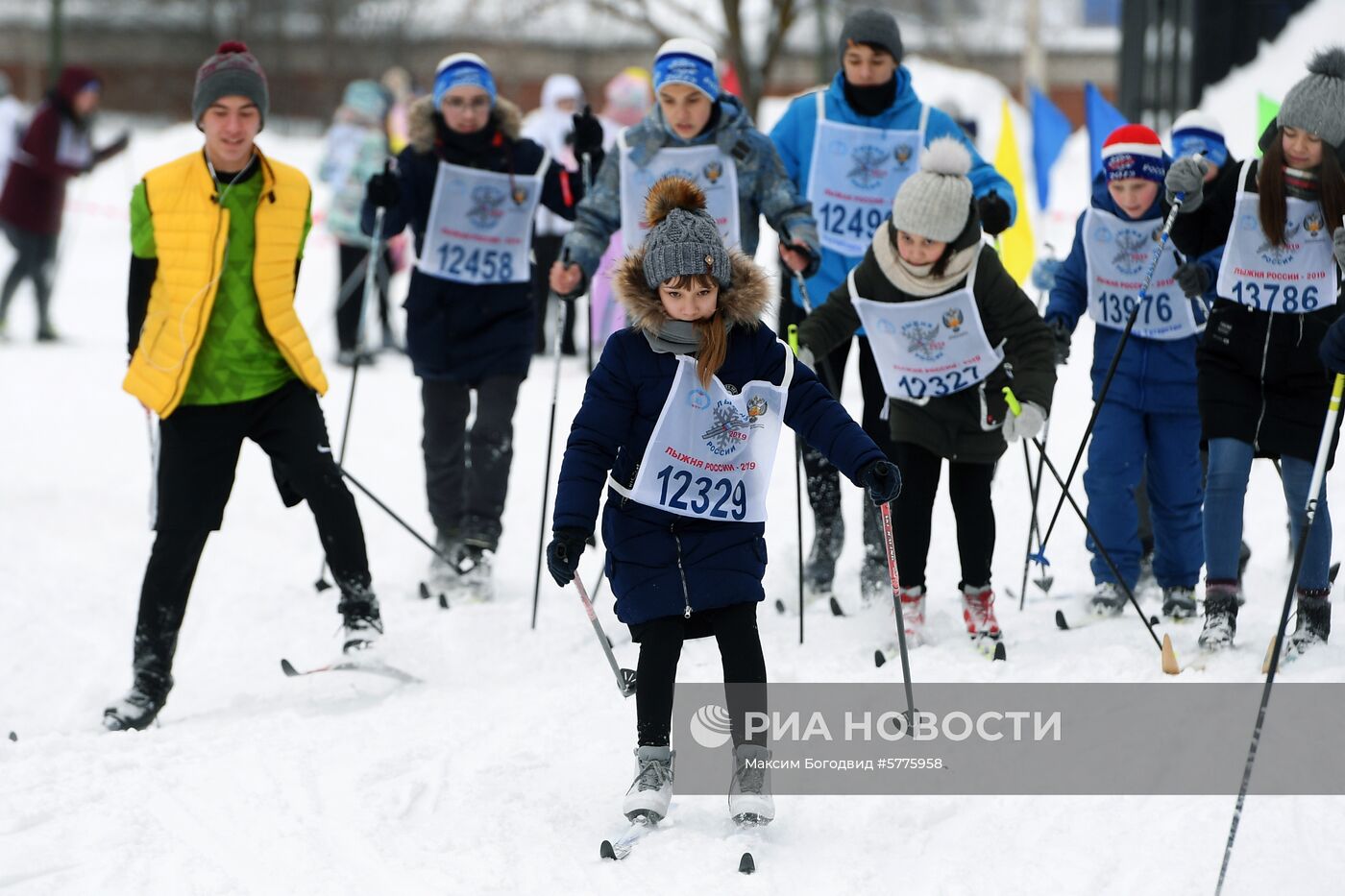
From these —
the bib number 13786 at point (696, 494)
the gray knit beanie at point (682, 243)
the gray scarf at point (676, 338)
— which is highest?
the gray knit beanie at point (682, 243)

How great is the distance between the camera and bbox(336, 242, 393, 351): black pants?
1255 cm

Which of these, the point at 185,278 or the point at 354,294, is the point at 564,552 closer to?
the point at 185,278

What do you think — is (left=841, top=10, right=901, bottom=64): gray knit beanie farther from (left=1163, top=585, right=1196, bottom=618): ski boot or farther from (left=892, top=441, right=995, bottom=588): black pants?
(left=1163, top=585, right=1196, bottom=618): ski boot

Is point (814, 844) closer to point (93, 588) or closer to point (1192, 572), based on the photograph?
point (1192, 572)

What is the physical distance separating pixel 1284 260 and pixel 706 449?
80.8 inches

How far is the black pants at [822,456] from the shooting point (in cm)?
619

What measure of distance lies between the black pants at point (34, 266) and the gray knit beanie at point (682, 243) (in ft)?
34.8

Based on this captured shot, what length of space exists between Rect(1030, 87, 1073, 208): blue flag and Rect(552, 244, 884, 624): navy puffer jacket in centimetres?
814

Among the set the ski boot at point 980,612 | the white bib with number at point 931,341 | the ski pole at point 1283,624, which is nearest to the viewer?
the ski pole at point 1283,624

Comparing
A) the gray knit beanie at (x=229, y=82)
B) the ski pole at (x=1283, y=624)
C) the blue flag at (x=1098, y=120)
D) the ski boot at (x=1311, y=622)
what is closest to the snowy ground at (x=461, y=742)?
the ski boot at (x=1311, y=622)

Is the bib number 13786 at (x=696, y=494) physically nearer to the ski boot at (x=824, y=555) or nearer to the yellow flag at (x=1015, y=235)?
the ski boot at (x=824, y=555)

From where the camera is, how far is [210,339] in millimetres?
5430

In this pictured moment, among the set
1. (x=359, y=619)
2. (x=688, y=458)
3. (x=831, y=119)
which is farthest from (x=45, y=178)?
(x=688, y=458)

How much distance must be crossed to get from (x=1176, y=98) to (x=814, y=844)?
40.6 feet
